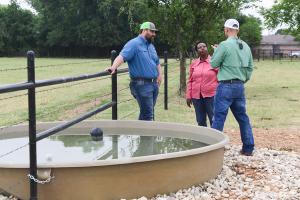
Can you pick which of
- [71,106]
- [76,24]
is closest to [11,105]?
[71,106]

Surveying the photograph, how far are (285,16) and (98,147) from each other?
15.2 m

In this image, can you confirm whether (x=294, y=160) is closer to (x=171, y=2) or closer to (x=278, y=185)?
(x=278, y=185)

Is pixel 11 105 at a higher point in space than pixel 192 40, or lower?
lower

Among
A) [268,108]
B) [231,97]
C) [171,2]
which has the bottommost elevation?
[268,108]

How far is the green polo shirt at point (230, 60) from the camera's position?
6469 millimetres

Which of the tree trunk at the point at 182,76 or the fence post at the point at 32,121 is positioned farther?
the tree trunk at the point at 182,76

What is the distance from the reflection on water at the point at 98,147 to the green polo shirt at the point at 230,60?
884mm

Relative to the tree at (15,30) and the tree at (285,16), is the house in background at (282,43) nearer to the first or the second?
the tree at (15,30)

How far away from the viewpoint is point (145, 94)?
7.41 metres

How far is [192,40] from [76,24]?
152ft

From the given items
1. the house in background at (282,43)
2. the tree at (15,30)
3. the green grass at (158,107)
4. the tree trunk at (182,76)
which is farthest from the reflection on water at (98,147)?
the house in background at (282,43)

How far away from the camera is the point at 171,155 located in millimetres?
4938

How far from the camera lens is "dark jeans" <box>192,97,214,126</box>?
8.03m

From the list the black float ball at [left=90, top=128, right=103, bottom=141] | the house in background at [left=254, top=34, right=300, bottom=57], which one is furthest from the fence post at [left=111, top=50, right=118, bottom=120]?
the house in background at [left=254, top=34, right=300, bottom=57]
